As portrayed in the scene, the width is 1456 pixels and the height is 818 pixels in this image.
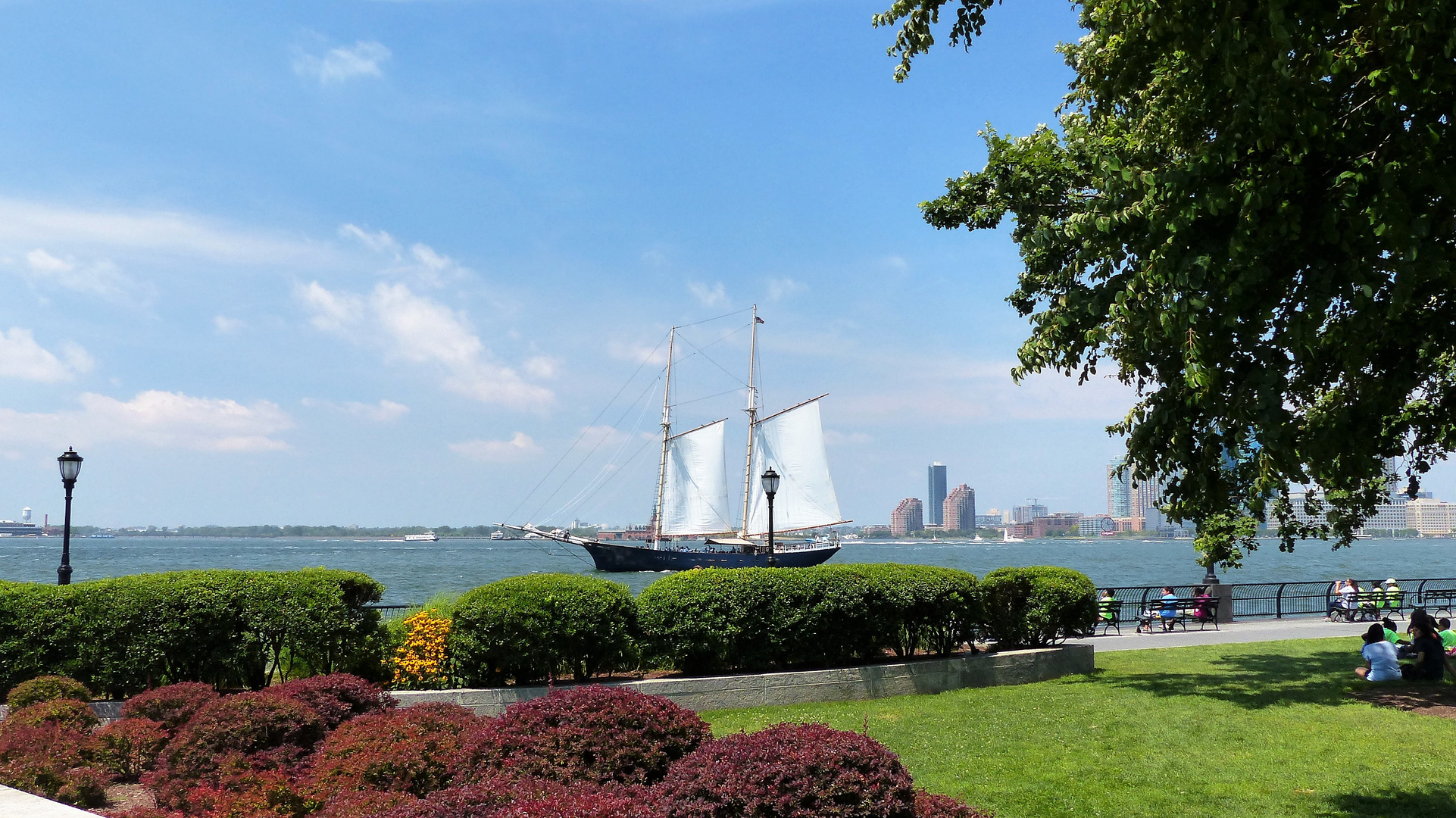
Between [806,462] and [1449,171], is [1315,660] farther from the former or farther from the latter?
[806,462]

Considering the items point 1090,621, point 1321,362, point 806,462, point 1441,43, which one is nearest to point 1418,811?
point 1321,362

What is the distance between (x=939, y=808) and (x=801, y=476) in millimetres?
79132

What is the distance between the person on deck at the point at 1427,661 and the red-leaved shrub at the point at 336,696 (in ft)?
45.4

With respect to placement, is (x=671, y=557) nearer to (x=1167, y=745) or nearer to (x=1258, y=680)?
(x=1258, y=680)

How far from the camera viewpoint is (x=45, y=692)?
9.53 metres

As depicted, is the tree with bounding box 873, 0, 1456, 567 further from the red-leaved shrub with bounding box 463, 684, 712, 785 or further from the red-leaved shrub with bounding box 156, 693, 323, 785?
the red-leaved shrub with bounding box 156, 693, 323, 785

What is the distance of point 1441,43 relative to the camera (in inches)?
220

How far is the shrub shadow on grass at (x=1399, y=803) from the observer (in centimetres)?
699

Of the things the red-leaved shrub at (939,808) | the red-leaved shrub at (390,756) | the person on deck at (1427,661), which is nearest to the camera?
the red-leaved shrub at (939,808)

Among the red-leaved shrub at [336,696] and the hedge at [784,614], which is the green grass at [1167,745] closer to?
the hedge at [784,614]

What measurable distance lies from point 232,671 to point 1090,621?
13.2 metres

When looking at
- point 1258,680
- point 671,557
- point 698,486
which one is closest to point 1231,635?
point 1258,680

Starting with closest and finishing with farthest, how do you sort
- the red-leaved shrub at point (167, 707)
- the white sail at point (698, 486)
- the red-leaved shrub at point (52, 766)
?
A: the red-leaved shrub at point (52, 766)
the red-leaved shrub at point (167, 707)
the white sail at point (698, 486)

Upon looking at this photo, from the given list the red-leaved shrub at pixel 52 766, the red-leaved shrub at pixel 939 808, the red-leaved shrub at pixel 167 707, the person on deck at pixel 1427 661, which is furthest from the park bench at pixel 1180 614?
the red-leaved shrub at pixel 52 766
